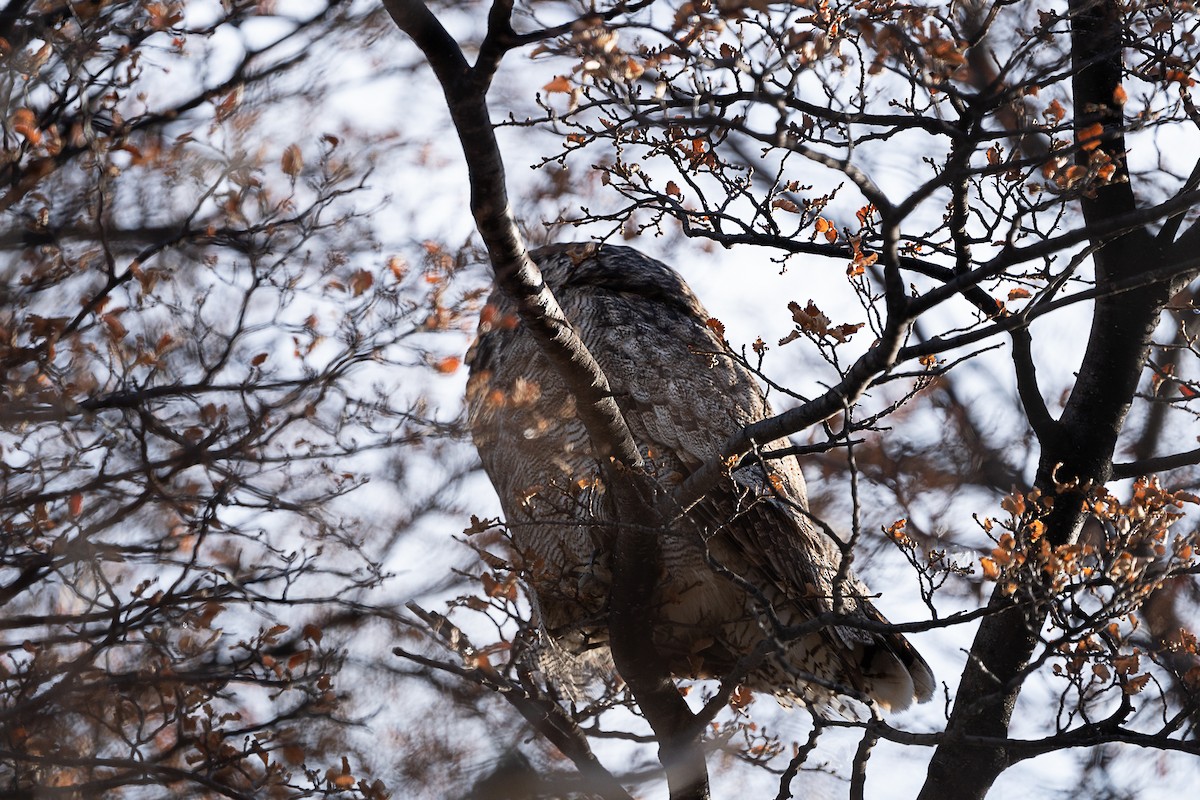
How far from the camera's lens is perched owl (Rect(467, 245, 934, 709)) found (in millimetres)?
4109

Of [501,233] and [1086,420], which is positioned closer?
[501,233]

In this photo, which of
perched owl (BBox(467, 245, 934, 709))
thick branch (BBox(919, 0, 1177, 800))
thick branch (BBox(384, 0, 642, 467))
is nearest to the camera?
thick branch (BBox(384, 0, 642, 467))

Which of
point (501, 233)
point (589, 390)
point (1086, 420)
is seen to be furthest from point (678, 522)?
point (1086, 420)

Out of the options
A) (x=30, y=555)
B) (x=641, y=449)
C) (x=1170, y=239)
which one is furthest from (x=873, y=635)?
(x=30, y=555)

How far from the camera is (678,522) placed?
3.81 metres

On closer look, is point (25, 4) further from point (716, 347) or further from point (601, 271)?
point (716, 347)

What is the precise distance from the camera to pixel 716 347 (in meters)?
4.72

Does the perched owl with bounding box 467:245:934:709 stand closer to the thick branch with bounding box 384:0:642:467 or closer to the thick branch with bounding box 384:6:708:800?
the thick branch with bounding box 384:6:708:800

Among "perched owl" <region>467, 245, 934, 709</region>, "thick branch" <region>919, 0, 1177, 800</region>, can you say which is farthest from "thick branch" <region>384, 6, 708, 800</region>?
"thick branch" <region>919, 0, 1177, 800</region>

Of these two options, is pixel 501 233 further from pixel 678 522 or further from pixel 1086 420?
pixel 1086 420

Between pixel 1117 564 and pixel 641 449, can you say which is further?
pixel 641 449

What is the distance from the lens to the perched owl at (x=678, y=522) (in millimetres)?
4109

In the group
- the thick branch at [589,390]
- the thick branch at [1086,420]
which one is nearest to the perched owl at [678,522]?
the thick branch at [589,390]

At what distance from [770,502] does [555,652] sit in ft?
3.83
